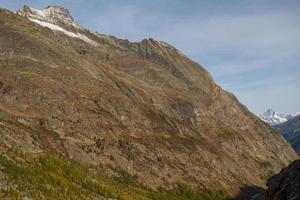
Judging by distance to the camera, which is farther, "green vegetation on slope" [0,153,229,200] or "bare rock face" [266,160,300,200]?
"green vegetation on slope" [0,153,229,200]

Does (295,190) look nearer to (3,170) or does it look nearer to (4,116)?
(3,170)

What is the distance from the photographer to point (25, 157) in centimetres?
14538

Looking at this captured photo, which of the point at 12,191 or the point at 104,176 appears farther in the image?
the point at 104,176

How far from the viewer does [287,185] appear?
4556cm

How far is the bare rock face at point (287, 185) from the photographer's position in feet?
142

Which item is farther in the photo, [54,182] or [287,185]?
Answer: [54,182]

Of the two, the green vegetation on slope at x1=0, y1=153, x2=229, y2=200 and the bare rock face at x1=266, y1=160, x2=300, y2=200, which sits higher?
the bare rock face at x1=266, y1=160, x2=300, y2=200

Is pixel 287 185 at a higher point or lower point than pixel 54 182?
higher

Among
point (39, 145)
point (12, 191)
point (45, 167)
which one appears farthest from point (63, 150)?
point (12, 191)

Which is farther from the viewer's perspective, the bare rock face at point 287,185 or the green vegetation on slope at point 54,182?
the green vegetation on slope at point 54,182

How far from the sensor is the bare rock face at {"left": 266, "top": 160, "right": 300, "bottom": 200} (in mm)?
43344

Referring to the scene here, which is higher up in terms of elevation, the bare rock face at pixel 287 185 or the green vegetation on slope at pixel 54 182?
the bare rock face at pixel 287 185

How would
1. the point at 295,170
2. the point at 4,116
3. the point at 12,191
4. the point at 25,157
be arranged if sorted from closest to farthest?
the point at 295,170 → the point at 12,191 → the point at 25,157 → the point at 4,116

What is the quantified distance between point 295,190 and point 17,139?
136053 mm
